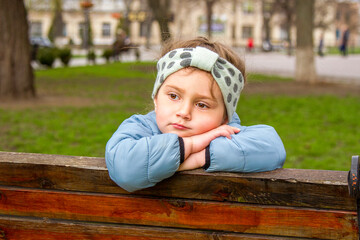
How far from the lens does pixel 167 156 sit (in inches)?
62.5

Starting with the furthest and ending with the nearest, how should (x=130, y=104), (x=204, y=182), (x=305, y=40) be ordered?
1. (x=305, y=40)
2. (x=130, y=104)
3. (x=204, y=182)

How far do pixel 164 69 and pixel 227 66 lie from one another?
23 cm

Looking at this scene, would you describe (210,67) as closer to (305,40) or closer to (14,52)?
(14,52)

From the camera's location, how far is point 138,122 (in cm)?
196

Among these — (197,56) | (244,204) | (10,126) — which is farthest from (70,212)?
(10,126)

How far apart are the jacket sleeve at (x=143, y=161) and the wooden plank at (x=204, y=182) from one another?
2.0 inches

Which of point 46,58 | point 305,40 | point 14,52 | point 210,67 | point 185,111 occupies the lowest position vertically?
point 46,58

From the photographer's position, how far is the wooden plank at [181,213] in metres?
1.51

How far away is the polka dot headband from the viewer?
181 centimetres

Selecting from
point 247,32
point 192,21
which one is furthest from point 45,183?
point 247,32

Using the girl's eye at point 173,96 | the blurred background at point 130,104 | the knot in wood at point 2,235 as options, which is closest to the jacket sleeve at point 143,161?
the girl's eye at point 173,96

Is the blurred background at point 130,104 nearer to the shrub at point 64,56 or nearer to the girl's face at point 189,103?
the girl's face at point 189,103

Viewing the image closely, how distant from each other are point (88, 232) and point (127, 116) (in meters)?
6.53

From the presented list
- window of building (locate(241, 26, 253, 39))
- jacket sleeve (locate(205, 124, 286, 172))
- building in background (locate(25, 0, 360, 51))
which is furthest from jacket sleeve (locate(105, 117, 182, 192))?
window of building (locate(241, 26, 253, 39))
